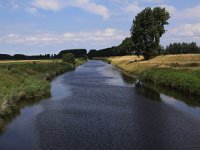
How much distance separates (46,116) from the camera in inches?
1112

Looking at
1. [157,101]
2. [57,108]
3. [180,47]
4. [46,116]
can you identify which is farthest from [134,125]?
[180,47]

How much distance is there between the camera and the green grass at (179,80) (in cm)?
3883

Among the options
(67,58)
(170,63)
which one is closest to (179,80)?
(170,63)

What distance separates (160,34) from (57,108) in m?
62.2

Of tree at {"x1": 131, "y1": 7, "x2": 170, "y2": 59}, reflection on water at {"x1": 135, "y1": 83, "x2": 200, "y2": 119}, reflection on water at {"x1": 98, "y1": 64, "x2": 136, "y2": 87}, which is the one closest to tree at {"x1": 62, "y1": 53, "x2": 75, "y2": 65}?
tree at {"x1": 131, "y1": 7, "x2": 170, "y2": 59}

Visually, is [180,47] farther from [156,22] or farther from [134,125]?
[134,125]

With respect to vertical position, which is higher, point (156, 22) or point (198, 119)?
point (156, 22)

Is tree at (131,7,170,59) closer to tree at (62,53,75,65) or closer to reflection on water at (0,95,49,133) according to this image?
tree at (62,53,75,65)

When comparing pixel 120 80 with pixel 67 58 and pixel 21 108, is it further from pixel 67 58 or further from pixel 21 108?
pixel 67 58

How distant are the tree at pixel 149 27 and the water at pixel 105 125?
52.4 m

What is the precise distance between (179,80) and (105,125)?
21114mm

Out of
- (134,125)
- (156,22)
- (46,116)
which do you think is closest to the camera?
(134,125)

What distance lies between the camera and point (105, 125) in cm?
2475

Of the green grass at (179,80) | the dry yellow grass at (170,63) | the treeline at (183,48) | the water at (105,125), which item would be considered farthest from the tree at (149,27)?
the treeline at (183,48)
